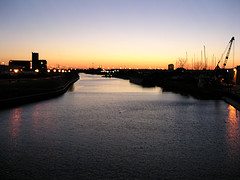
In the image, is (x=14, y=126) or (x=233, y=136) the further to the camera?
(x=14, y=126)

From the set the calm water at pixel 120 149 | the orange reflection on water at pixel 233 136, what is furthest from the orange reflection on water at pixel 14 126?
the orange reflection on water at pixel 233 136

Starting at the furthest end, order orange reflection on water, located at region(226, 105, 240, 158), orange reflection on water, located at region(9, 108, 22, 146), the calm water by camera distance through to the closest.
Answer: orange reflection on water, located at region(9, 108, 22, 146) < orange reflection on water, located at region(226, 105, 240, 158) < the calm water

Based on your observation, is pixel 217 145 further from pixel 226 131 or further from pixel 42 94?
pixel 42 94

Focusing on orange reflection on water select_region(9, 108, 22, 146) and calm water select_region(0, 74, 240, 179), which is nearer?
calm water select_region(0, 74, 240, 179)

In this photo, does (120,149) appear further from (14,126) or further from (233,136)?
(14,126)

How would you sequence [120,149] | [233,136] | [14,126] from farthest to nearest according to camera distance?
[14,126], [233,136], [120,149]

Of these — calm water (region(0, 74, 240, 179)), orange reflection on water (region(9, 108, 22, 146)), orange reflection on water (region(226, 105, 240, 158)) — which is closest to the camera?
calm water (region(0, 74, 240, 179))

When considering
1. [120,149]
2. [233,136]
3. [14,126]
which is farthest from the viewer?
[14,126]

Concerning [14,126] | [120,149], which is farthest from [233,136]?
[14,126]

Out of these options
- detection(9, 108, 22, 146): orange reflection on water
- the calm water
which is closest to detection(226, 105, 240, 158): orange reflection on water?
the calm water

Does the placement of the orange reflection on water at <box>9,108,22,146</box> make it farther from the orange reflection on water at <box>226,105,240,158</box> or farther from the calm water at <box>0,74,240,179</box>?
the orange reflection on water at <box>226,105,240,158</box>

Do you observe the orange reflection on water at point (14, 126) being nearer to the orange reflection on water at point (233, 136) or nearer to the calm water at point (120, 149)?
the calm water at point (120, 149)

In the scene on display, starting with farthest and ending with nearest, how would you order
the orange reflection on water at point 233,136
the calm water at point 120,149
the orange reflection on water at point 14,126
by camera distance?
the orange reflection on water at point 14,126 → the orange reflection on water at point 233,136 → the calm water at point 120,149

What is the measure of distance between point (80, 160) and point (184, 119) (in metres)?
9.70
